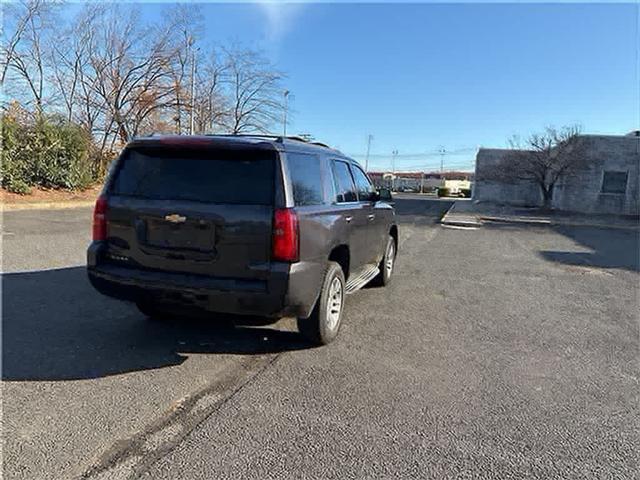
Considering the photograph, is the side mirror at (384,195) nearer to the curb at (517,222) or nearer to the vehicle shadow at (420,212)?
the curb at (517,222)

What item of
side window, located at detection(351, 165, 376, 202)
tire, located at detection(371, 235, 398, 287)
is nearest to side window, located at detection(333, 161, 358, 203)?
side window, located at detection(351, 165, 376, 202)

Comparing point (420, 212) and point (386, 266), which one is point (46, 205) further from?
point (420, 212)

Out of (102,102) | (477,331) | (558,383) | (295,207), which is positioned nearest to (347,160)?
(295,207)

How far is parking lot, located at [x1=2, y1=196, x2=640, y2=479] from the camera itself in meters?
2.57

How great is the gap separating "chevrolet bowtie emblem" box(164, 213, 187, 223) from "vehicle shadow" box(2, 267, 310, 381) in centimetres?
119

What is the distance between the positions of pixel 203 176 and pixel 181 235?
51 centimetres

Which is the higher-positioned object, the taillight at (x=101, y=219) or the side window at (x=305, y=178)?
the side window at (x=305, y=178)

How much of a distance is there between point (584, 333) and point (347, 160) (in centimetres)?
333

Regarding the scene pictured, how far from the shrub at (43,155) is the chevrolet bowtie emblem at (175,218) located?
49.3ft

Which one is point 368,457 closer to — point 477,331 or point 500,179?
point 477,331

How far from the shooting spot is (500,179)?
2977 cm

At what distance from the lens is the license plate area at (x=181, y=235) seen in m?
3.58

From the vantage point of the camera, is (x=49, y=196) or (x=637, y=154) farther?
(x=637, y=154)

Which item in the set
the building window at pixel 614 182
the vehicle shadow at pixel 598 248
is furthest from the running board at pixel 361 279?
the building window at pixel 614 182
